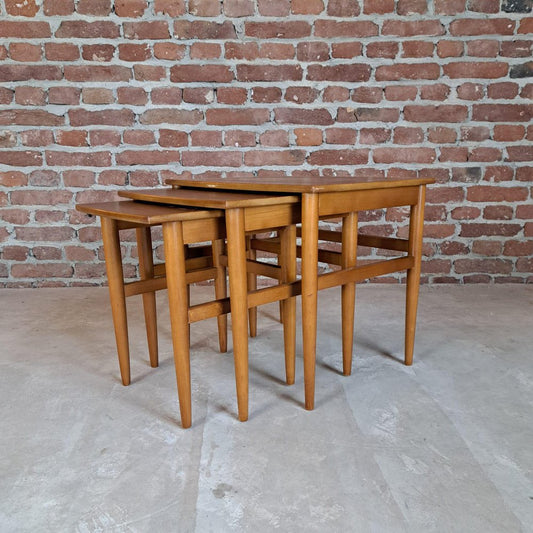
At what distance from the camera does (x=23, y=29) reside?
8.10ft

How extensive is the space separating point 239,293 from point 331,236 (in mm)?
690

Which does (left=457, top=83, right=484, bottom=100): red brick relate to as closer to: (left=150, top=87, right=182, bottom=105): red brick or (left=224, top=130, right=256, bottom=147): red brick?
(left=224, top=130, right=256, bottom=147): red brick

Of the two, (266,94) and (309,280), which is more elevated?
(266,94)

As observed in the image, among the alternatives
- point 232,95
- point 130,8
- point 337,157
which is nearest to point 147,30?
point 130,8

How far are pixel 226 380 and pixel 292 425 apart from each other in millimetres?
365

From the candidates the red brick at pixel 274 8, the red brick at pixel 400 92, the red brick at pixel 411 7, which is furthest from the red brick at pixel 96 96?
the red brick at pixel 411 7

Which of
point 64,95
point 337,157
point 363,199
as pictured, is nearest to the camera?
point 363,199

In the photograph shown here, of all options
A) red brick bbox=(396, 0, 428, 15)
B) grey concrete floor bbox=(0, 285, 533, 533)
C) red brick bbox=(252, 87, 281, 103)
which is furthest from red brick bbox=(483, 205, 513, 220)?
red brick bbox=(252, 87, 281, 103)

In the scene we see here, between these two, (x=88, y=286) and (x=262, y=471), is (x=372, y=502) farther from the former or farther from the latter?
(x=88, y=286)

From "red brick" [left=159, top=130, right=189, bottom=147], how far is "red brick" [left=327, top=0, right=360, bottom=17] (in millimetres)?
1040

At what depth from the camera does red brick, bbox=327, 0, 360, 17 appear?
2.47m

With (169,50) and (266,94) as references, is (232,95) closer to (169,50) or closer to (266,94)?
(266,94)

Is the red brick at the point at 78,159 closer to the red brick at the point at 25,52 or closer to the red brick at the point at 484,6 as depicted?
the red brick at the point at 25,52

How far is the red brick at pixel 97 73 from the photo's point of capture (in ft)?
8.26
